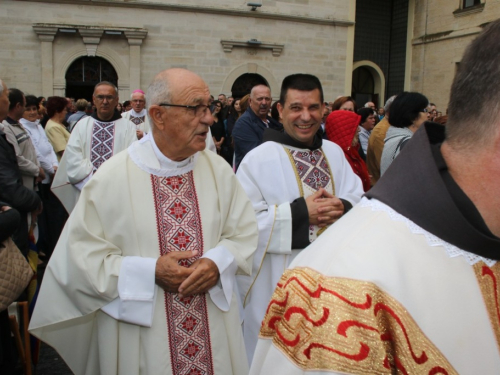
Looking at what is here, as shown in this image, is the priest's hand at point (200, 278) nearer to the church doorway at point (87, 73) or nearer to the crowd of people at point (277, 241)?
the crowd of people at point (277, 241)

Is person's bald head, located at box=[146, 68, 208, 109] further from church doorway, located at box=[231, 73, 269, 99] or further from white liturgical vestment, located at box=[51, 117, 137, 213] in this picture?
church doorway, located at box=[231, 73, 269, 99]

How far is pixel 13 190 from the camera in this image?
10.9 ft

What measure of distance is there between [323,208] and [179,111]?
1033mm

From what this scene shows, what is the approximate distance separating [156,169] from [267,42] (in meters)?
14.0

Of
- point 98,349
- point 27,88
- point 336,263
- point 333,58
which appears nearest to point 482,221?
point 336,263

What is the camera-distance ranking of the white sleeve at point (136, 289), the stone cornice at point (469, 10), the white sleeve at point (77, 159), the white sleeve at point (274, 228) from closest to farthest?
the white sleeve at point (136, 289) < the white sleeve at point (274, 228) < the white sleeve at point (77, 159) < the stone cornice at point (469, 10)

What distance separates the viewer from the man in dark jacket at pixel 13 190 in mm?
3266

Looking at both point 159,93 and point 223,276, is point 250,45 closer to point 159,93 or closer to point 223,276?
point 159,93

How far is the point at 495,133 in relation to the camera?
1088 mm

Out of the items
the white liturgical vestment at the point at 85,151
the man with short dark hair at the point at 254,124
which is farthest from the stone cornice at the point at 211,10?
the man with short dark hair at the point at 254,124

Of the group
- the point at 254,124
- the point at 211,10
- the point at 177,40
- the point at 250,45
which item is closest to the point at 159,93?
the point at 254,124

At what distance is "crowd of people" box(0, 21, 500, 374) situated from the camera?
3.51 ft

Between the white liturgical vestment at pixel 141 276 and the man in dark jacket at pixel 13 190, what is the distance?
122 cm

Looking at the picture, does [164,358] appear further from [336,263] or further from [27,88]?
[27,88]
